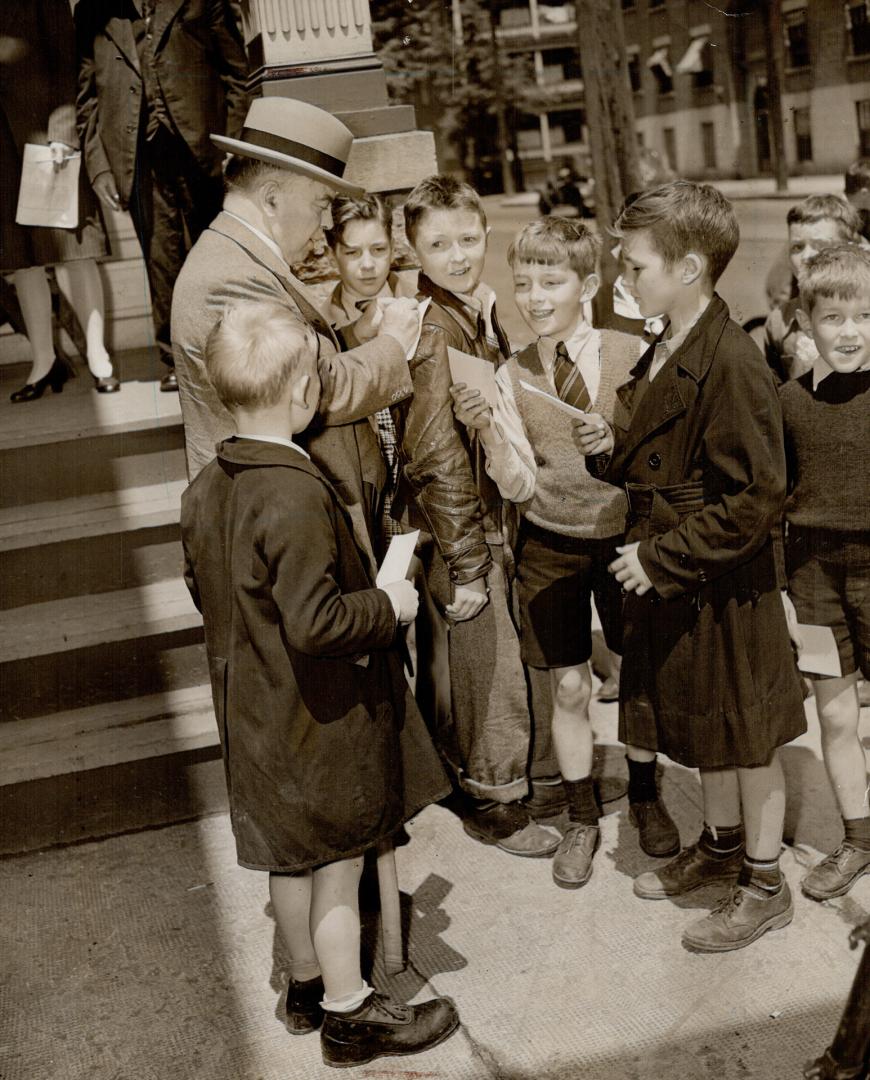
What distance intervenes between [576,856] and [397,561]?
129 cm

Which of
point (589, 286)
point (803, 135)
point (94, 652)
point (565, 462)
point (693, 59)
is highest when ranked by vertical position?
point (693, 59)

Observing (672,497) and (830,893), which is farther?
(830,893)

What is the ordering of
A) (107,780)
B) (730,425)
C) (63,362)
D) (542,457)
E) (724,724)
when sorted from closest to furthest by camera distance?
(730,425)
(724,724)
(542,457)
(107,780)
(63,362)

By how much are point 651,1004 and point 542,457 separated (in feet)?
4.94

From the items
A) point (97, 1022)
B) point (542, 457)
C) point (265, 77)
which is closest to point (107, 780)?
point (97, 1022)

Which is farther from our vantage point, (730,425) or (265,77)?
(265,77)

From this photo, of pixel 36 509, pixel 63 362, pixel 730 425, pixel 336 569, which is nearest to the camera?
pixel 336 569

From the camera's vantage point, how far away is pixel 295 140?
2988 millimetres

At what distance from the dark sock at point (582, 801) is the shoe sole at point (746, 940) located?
576 mm

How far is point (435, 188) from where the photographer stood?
3.53 meters

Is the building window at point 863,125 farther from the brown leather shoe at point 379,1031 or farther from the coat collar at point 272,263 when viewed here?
the brown leather shoe at point 379,1031

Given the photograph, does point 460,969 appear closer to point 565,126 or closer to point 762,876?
point 762,876

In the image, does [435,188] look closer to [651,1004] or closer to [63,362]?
[651,1004]

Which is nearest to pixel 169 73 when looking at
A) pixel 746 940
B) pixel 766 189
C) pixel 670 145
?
pixel 746 940
